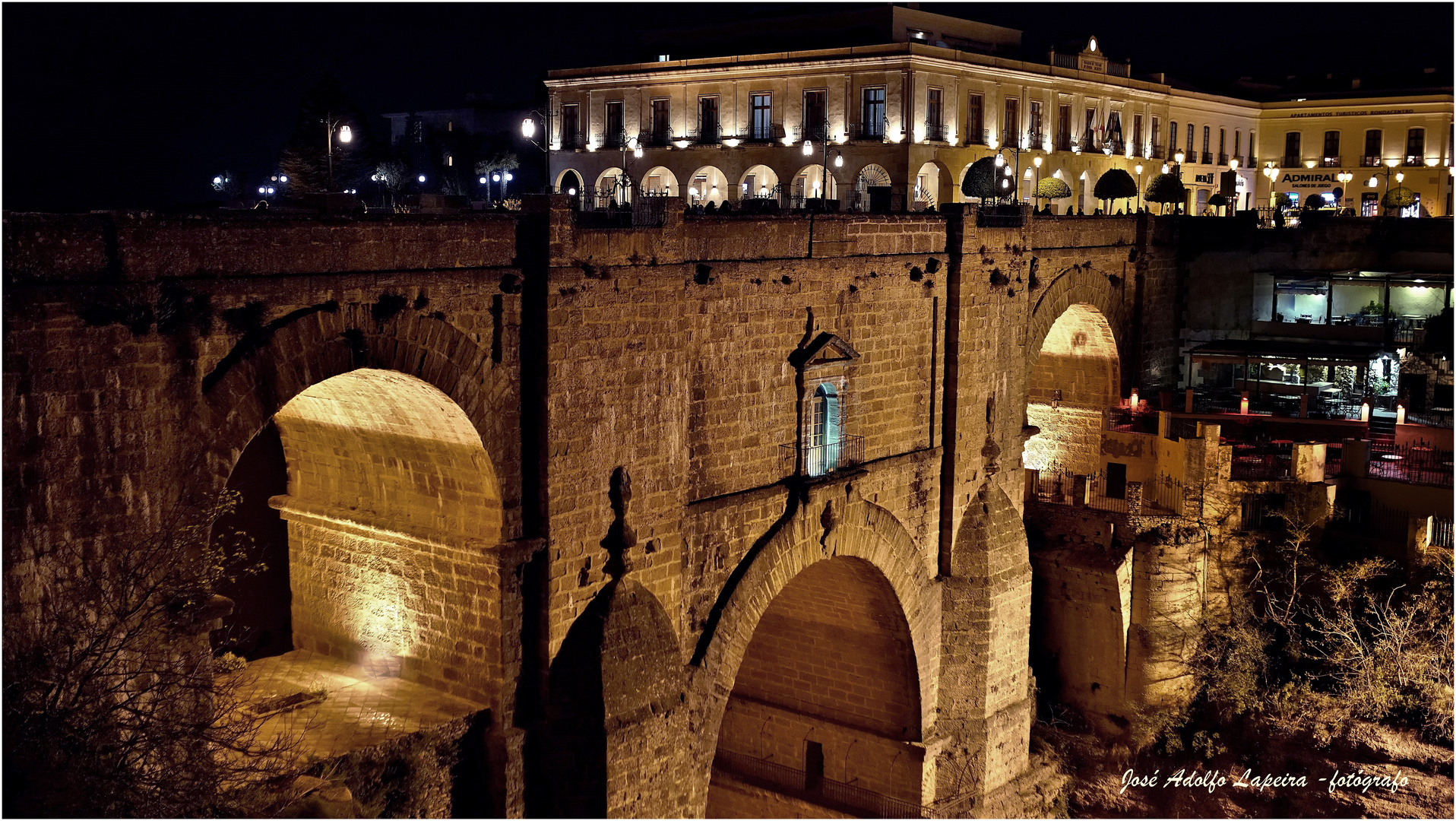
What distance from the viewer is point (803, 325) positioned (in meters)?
18.5

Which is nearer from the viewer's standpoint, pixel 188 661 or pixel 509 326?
pixel 188 661

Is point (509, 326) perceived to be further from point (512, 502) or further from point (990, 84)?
point (990, 84)

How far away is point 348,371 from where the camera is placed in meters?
13.1

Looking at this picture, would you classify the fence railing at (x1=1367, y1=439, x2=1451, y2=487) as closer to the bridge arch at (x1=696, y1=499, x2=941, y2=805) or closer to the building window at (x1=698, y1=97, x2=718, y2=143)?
the bridge arch at (x1=696, y1=499, x2=941, y2=805)

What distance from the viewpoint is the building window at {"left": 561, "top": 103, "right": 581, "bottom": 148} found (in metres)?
51.1

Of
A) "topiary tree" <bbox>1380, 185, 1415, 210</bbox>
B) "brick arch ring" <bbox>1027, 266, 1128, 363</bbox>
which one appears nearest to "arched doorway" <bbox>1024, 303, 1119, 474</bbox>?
"brick arch ring" <bbox>1027, 266, 1128, 363</bbox>

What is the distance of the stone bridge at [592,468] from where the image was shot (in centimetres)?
1141

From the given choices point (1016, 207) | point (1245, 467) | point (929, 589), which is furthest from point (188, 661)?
point (1245, 467)

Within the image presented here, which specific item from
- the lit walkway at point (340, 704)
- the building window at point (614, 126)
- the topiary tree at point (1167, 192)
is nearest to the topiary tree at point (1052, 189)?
the topiary tree at point (1167, 192)

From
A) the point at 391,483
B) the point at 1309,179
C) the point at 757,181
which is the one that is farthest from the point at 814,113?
the point at 391,483

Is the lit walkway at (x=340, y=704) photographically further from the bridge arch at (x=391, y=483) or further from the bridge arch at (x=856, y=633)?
the bridge arch at (x=856, y=633)

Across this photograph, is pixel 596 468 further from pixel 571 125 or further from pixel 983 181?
pixel 571 125

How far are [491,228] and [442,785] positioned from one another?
5498mm

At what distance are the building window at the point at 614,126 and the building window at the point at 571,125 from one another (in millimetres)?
1279
